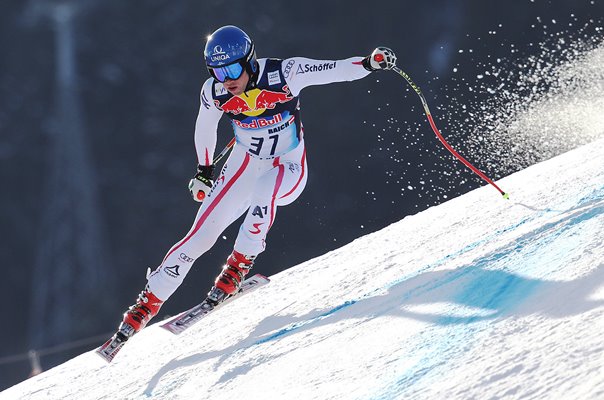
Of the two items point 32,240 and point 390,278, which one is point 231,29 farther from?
A: point 32,240

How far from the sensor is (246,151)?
5.34 meters

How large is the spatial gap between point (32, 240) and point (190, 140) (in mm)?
2734

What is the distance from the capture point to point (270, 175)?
16.6 ft

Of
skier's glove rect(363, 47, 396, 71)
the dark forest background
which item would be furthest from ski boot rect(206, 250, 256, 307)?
the dark forest background

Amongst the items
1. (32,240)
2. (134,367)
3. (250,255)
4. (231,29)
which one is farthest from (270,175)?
(32,240)

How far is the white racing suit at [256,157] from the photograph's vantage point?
4.96 metres

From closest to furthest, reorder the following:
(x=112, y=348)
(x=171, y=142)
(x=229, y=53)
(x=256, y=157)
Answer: (x=229, y=53) < (x=112, y=348) < (x=256, y=157) < (x=171, y=142)

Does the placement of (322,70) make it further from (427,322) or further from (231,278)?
(427,322)

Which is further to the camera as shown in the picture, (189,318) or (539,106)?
(539,106)

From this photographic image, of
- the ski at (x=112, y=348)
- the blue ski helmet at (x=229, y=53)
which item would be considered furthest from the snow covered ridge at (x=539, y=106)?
the ski at (x=112, y=348)

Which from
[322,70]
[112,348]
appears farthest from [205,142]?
[112,348]

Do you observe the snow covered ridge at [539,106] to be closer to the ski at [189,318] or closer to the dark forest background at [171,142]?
the dark forest background at [171,142]

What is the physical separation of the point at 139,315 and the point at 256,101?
1.37 m

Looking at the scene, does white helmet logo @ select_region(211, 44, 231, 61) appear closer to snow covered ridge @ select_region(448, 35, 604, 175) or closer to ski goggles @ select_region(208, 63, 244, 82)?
ski goggles @ select_region(208, 63, 244, 82)
